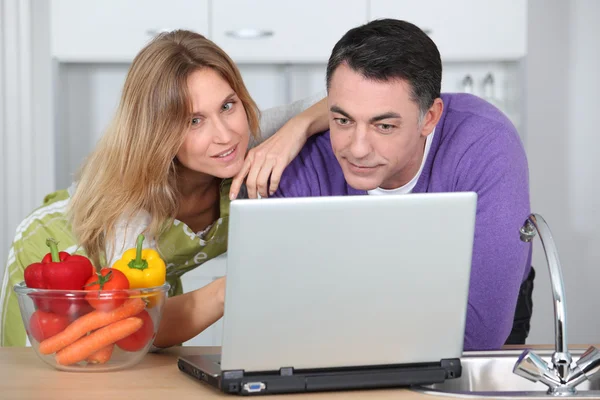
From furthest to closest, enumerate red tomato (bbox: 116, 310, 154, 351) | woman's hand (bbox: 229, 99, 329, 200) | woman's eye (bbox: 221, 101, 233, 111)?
woman's eye (bbox: 221, 101, 233, 111)
woman's hand (bbox: 229, 99, 329, 200)
red tomato (bbox: 116, 310, 154, 351)

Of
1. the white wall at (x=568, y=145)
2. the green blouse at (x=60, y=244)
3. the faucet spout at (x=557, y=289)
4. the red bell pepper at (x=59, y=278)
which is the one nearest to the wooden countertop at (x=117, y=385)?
the red bell pepper at (x=59, y=278)

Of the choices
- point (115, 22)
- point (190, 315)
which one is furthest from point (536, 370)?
point (115, 22)

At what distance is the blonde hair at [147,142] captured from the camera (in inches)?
75.7

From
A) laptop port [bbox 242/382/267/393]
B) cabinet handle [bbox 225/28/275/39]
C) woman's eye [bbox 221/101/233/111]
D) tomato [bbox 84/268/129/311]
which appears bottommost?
laptop port [bbox 242/382/267/393]

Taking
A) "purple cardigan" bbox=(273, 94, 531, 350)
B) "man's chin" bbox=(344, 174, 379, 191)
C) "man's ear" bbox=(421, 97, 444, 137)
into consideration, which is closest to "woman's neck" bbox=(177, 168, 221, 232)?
"purple cardigan" bbox=(273, 94, 531, 350)

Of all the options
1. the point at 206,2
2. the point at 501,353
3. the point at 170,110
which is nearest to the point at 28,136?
the point at 206,2

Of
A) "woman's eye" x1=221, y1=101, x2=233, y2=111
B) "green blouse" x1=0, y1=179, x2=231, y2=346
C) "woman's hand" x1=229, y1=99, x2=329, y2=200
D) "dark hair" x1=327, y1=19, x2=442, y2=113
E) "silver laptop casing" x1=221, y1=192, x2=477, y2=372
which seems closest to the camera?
"silver laptop casing" x1=221, y1=192, x2=477, y2=372

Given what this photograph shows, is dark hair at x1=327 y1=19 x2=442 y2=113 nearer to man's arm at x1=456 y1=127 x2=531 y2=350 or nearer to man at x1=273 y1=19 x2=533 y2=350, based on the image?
man at x1=273 y1=19 x2=533 y2=350

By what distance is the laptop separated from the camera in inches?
43.7

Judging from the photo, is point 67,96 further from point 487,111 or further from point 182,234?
point 487,111

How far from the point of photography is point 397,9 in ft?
10.6

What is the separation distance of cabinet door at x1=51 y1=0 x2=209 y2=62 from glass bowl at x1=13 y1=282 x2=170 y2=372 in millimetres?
2034

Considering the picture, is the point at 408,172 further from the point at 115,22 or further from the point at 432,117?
the point at 115,22

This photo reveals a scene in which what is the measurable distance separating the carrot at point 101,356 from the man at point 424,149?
0.69 metres
